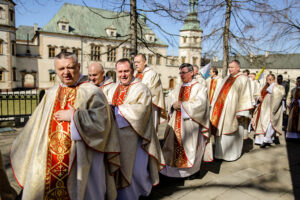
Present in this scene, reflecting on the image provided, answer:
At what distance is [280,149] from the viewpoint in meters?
6.31

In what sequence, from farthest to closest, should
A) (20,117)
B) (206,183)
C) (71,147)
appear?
(20,117), (206,183), (71,147)

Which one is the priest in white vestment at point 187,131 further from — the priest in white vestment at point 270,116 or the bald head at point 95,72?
the priest in white vestment at point 270,116

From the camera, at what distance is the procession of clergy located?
7.75ft

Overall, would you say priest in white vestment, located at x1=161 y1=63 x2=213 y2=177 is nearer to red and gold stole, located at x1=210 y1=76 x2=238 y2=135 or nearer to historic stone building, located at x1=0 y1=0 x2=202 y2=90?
red and gold stole, located at x1=210 y1=76 x2=238 y2=135

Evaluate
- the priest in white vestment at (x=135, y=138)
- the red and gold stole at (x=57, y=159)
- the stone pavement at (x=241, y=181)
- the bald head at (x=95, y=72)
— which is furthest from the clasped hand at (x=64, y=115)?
the bald head at (x=95, y=72)

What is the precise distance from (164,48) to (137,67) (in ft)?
129

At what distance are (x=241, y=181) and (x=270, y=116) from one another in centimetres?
327

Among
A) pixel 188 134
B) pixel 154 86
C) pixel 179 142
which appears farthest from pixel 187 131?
pixel 154 86

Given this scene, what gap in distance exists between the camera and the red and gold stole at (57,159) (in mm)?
2402

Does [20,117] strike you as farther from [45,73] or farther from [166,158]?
[45,73]

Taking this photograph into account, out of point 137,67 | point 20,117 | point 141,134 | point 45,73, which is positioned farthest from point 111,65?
point 141,134

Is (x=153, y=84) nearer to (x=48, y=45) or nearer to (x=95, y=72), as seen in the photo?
(x=95, y=72)

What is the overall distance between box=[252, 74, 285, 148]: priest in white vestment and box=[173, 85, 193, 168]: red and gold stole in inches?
139

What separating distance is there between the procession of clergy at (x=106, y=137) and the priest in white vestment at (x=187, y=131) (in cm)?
2
